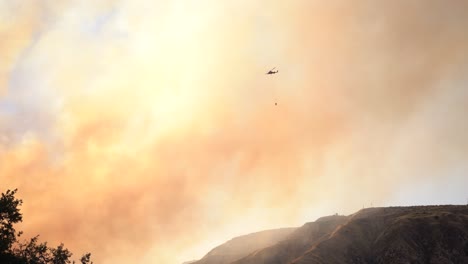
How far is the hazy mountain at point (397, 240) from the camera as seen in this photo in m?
158

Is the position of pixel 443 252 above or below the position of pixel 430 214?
below

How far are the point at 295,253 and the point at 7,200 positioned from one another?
164639 millimetres

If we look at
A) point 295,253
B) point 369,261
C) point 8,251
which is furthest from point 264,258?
point 8,251

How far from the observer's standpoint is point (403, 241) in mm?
164875

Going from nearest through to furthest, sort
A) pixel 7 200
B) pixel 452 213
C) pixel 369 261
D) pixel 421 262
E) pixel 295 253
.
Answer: pixel 7 200
pixel 421 262
pixel 369 261
pixel 452 213
pixel 295 253

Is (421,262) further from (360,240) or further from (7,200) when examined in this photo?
(7,200)

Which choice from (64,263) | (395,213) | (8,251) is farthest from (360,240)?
(8,251)

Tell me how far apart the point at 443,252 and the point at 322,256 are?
46434mm

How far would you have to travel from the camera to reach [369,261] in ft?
550

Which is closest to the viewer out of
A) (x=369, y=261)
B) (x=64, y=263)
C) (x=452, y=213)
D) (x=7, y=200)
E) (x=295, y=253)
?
(x=7, y=200)

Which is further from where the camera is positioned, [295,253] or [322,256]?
[295,253]

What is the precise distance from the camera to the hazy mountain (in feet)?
519

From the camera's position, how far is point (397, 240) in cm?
16675

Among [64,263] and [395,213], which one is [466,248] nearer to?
[395,213]
